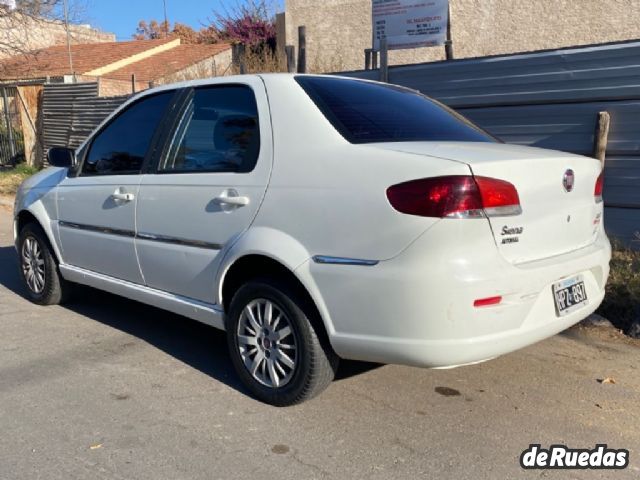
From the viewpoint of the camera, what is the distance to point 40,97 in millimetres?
14695

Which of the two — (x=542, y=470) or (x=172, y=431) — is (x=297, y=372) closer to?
(x=172, y=431)

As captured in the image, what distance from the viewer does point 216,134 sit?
12.4 feet

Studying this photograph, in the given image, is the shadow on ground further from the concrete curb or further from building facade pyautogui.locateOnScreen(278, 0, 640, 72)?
building facade pyautogui.locateOnScreen(278, 0, 640, 72)

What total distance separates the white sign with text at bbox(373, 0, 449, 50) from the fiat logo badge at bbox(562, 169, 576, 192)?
19.4 ft

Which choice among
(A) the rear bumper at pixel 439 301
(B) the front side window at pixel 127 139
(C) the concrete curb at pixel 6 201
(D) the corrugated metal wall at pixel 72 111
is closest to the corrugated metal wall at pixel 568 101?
(A) the rear bumper at pixel 439 301

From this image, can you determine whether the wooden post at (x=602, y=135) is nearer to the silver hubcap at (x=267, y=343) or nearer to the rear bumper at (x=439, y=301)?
the rear bumper at (x=439, y=301)

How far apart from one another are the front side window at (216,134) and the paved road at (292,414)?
52.0 inches

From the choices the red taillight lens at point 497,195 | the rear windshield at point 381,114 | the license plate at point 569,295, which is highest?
the rear windshield at point 381,114

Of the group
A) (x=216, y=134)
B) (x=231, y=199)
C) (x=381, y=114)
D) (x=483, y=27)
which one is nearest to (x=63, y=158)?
(x=216, y=134)

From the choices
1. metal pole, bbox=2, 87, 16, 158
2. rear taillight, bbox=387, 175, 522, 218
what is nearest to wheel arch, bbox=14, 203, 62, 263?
rear taillight, bbox=387, 175, 522, 218

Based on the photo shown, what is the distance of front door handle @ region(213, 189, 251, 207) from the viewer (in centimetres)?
341

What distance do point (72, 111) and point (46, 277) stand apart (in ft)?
31.3

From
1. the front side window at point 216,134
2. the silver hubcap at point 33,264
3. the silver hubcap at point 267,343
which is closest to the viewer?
the silver hubcap at point 267,343
